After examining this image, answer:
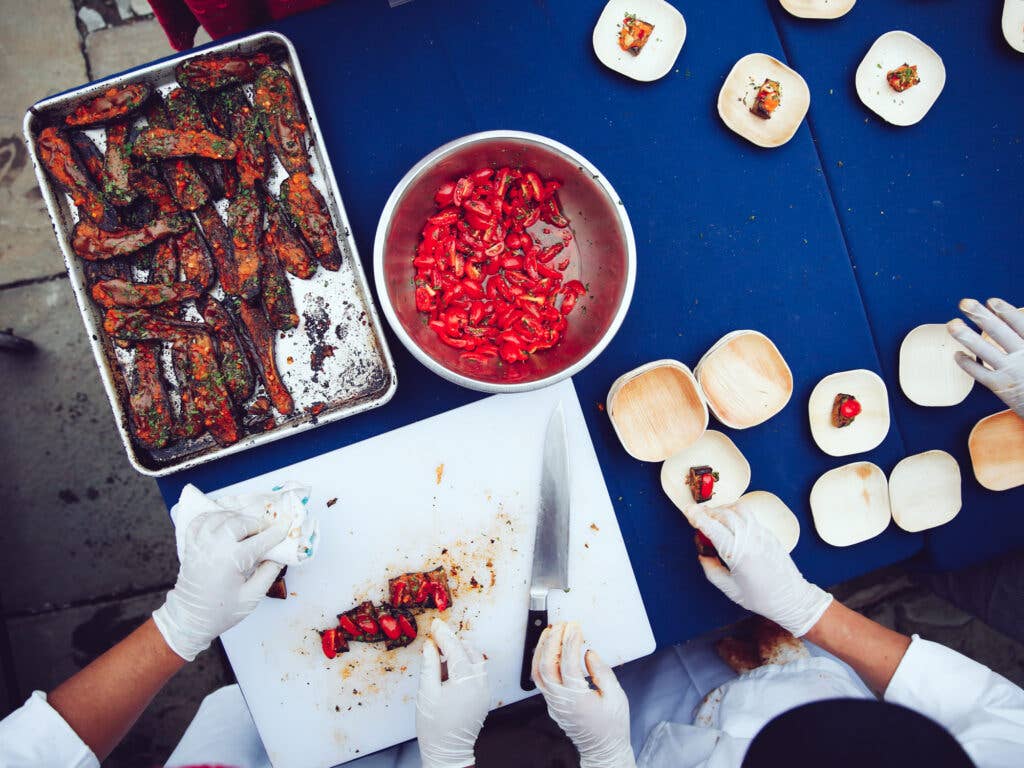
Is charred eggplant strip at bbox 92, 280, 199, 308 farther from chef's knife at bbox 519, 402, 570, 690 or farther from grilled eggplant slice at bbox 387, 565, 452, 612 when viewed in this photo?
chef's knife at bbox 519, 402, 570, 690

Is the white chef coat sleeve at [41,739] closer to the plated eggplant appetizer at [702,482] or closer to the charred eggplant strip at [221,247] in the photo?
the charred eggplant strip at [221,247]

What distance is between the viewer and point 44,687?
318cm

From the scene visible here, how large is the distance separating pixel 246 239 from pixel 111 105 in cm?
56

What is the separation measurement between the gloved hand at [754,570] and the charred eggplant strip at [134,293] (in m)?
1.82

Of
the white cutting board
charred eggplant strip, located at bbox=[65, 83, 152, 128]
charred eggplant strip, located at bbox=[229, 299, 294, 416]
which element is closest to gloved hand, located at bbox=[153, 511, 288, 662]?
the white cutting board

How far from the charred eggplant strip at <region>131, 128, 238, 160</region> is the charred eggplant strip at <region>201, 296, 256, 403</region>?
0.44m

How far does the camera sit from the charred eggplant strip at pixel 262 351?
199 centimetres

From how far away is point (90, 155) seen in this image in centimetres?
197

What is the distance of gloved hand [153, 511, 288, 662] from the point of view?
1.87 meters

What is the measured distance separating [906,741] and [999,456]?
1.34 meters

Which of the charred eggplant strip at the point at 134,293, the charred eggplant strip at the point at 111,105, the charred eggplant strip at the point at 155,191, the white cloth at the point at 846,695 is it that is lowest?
the white cloth at the point at 846,695

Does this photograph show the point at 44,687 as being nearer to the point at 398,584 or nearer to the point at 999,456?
the point at 398,584

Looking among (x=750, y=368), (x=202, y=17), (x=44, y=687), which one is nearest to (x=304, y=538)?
(x=750, y=368)

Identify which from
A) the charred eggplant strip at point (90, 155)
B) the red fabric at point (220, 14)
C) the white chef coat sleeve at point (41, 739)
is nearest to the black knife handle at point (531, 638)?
the white chef coat sleeve at point (41, 739)
